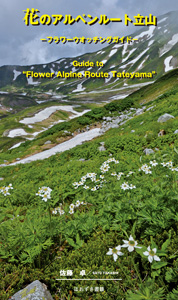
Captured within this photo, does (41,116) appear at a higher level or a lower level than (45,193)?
lower

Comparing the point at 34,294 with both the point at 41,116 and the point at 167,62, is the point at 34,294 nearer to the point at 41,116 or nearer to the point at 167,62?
the point at 41,116

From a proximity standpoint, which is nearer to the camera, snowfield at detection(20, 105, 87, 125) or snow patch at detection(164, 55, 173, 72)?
snowfield at detection(20, 105, 87, 125)

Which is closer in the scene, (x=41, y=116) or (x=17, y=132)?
(x=17, y=132)

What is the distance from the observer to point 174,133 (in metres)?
10.3

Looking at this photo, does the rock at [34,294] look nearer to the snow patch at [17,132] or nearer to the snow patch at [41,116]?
the snow patch at [17,132]

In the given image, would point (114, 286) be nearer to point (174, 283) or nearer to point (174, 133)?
point (174, 283)

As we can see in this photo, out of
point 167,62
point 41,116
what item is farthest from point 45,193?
point 167,62

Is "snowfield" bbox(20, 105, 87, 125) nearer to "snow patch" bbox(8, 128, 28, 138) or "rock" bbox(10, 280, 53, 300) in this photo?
"snow patch" bbox(8, 128, 28, 138)

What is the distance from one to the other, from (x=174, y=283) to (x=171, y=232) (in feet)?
2.68

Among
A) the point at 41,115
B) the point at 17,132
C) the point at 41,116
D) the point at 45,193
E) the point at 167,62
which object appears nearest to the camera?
the point at 45,193

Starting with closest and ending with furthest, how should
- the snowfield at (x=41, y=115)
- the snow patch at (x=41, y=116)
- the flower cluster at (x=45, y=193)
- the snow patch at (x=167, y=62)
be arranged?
the flower cluster at (x=45, y=193)
the snow patch at (x=41, y=116)
the snowfield at (x=41, y=115)
the snow patch at (x=167, y=62)

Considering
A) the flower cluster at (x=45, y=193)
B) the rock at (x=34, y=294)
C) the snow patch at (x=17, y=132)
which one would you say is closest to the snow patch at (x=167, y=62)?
the snow patch at (x=17, y=132)

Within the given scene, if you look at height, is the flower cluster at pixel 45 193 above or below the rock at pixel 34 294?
above

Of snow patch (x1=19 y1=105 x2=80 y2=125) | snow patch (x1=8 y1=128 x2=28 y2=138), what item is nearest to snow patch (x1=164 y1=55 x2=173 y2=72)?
snow patch (x1=19 y1=105 x2=80 y2=125)
